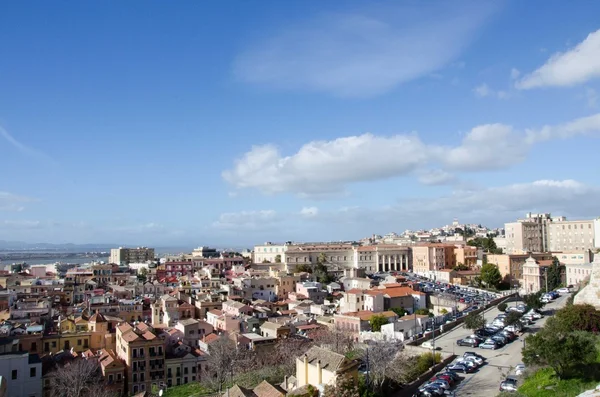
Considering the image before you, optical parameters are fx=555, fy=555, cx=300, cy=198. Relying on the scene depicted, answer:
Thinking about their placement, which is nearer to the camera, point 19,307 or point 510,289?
point 19,307

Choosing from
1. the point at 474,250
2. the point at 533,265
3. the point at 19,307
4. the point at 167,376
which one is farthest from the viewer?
the point at 474,250

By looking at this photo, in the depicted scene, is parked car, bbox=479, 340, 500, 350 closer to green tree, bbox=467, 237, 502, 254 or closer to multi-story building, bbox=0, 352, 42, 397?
multi-story building, bbox=0, 352, 42, 397

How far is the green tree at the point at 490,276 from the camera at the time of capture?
6016cm

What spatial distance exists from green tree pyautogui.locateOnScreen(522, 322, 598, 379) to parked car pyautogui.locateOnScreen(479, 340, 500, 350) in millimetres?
10059

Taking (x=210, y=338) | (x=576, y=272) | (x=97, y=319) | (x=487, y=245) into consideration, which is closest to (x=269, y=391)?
(x=210, y=338)

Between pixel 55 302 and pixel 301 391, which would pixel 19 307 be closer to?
pixel 55 302

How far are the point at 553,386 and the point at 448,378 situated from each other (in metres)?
5.61

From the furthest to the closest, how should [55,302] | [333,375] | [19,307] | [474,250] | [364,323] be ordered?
[474,250] < [55,302] < [19,307] < [364,323] < [333,375]

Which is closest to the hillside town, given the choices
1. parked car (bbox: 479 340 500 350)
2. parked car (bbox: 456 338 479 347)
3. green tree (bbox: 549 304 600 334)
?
parked car (bbox: 456 338 479 347)

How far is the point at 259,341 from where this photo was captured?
121 ft

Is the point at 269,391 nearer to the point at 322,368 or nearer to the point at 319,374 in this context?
the point at 319,374

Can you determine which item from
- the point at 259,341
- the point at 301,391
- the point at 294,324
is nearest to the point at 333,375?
the point at 301,391

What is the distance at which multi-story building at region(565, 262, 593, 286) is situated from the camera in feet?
171

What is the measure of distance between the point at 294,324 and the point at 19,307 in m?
22.8
